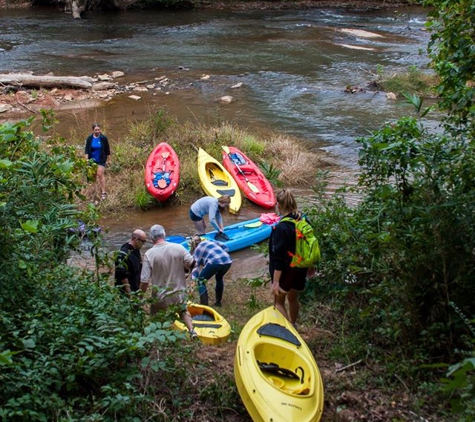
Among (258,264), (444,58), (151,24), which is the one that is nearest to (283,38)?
(151,24)

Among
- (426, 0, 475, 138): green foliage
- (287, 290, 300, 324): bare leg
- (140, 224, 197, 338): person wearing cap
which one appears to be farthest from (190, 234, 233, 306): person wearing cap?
(426, 0, 475, 138): green foliage

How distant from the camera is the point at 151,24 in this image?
28375 mm

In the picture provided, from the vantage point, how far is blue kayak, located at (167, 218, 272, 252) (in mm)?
9750

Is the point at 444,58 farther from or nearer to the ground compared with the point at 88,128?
farther from the ground

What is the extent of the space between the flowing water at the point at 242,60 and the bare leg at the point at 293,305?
4622 millimetres

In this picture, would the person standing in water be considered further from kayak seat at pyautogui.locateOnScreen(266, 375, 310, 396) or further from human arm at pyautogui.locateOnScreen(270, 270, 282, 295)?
kayak seat at pyautogui.locateOnScreen(266, 375, 310, 396)

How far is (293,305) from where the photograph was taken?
19.9 ft

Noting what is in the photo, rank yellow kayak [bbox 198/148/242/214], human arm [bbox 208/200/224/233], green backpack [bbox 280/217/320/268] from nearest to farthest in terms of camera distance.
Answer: green backpack [bbox 280/217/320/268] → human arm [bbox 208/200/224/233] → yellow kayak [bbox 198/148/242/214]

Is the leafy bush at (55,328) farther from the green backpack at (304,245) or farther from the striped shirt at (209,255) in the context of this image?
the striped shirt at (209,255)

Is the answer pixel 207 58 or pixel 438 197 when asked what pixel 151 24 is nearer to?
pixel 207 58

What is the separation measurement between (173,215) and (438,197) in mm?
6887

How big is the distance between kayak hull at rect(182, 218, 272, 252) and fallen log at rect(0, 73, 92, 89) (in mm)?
10032

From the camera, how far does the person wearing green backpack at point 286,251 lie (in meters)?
5.69

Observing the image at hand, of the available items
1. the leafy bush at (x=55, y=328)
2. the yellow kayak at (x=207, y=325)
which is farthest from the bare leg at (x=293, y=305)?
the leafy bush at (x=55, y=328)
